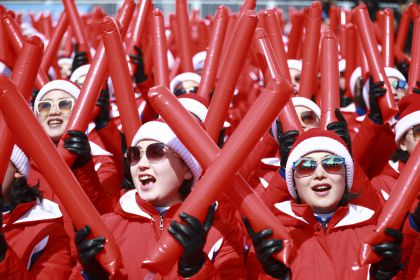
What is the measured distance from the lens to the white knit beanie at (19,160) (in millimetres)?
3463

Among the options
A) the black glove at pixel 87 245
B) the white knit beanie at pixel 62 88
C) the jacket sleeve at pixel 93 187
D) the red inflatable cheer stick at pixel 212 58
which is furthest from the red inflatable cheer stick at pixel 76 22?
the black glove at pixel 87 245

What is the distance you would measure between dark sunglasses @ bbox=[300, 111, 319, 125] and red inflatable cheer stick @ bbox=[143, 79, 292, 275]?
2.17m

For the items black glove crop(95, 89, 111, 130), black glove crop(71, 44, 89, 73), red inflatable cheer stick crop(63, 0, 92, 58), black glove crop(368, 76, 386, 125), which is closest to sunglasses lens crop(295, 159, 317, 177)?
black glove crop(368, 76, 386, 125)

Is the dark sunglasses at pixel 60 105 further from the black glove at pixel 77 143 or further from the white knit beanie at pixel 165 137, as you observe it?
the white knit beanie at pixel 165 137

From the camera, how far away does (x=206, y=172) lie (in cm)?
255

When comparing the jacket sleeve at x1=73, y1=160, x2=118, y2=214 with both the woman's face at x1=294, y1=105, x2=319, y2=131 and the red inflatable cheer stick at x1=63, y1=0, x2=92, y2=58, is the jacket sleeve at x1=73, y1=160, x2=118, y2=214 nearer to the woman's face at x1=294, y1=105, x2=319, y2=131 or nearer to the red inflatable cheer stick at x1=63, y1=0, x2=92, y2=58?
the woman's face at x1=294, y1=105, x2=319, y2=131

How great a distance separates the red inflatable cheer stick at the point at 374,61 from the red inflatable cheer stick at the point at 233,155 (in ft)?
6.52

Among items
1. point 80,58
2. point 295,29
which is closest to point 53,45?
point 80,58

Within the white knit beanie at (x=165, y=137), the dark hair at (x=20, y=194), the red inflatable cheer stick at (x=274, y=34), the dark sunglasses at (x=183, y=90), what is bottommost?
the dark sunglasses at (x=183, y=90)

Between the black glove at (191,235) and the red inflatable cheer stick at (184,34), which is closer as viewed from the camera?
the black glove at (191,235)

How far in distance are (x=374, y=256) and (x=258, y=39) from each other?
133 centimetres

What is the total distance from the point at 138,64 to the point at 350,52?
7.12 feet

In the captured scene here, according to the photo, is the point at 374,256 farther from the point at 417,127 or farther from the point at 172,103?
the point at 417,127

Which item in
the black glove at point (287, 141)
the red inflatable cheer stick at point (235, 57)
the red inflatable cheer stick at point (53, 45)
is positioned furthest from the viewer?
the red inflatable cheer stick at point (53, 45)
